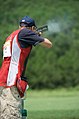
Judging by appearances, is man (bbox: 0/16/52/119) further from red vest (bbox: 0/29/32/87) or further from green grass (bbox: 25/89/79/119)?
green grass (bbox: 25/89/79/119)

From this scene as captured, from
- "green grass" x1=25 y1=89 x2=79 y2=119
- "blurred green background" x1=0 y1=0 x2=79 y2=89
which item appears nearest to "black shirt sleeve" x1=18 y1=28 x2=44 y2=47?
"green grass" x1=25 y1=89 x2=79 y2=119

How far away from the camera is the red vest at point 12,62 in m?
6.36

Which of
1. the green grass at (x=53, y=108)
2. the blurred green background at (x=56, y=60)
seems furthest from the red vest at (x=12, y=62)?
the blurred green background at (x=56, y=60)

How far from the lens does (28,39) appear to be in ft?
21.0

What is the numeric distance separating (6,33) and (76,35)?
5076 centimetres

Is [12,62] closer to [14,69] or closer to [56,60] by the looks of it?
[14,69]

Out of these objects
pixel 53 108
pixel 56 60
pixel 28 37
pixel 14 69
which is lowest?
pixel 56 60

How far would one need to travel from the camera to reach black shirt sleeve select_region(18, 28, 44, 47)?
20.9 ft

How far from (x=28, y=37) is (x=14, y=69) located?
405 millimetres

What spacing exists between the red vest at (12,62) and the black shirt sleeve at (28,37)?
2.4 inches

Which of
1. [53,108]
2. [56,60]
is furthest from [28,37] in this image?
[56,60]

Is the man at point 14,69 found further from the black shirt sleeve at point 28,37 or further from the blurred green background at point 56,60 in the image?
the blurred green background at point 56,60

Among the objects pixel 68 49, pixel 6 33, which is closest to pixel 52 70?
pixel 68 49

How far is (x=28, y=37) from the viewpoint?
20.9 feet
